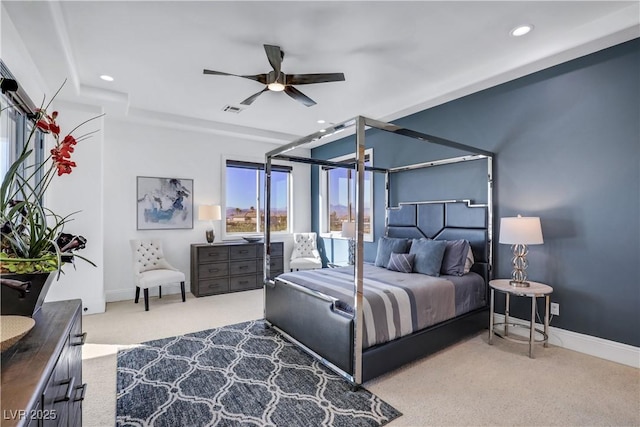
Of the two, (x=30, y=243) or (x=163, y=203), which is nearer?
(x=30, y=243)

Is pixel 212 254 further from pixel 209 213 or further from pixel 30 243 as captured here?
pixel 30 243

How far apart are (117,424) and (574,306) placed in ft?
13.1

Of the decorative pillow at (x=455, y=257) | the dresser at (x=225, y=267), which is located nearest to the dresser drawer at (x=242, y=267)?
the dresser at (x=225, y=267)

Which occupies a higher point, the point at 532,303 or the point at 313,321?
the point at 532,303

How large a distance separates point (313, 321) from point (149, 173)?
4006 millimetres

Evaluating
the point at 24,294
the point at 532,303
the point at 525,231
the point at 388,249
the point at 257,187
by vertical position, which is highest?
the point at 257,187

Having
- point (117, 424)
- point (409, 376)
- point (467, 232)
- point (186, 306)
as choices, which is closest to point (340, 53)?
point (467, 232)

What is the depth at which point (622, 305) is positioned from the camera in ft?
9.27

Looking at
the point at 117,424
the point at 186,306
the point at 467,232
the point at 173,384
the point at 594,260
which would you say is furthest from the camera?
the point at 186,306

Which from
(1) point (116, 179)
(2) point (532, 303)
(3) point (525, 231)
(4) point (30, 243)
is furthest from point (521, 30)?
(1) point (116, 179)

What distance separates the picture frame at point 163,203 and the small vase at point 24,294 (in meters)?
4.41

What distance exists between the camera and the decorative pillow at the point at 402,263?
3.66 metres

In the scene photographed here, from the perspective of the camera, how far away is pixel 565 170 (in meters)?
3.18

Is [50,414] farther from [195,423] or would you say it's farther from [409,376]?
[409,376]
